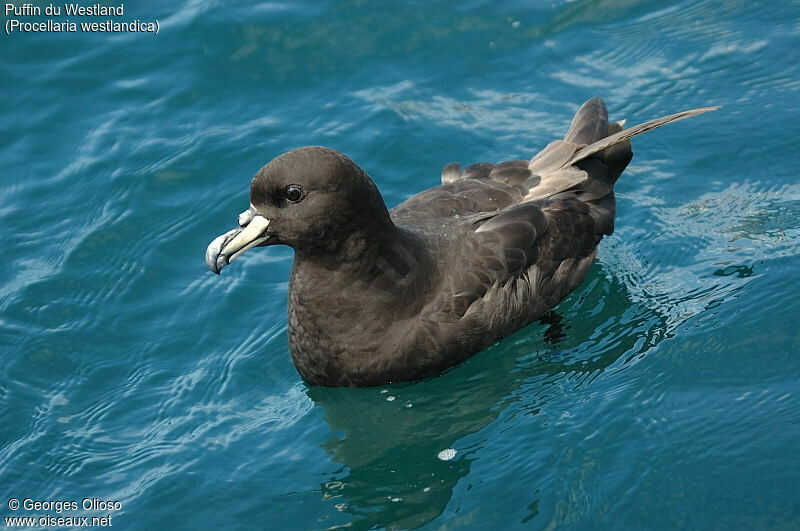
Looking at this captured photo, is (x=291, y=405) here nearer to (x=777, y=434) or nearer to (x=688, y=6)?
(x=777, y=434)

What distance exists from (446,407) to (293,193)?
1.69 meters

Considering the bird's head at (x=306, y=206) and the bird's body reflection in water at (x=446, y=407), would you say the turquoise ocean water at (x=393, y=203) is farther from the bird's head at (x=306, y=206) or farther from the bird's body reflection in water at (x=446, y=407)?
the bird's head at (x=306, y=206)

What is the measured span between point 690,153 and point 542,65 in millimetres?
1910

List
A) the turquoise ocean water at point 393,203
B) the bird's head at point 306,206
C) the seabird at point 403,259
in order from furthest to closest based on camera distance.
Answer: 1. the seabird at point 403,259
2. the bird's head at point 306,206
3. the turquoise ocean water at point 393,203

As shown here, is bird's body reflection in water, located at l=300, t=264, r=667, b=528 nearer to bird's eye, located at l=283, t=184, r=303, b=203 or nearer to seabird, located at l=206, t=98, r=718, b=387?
seabird, located at l=206, t=98, r=718, b=387

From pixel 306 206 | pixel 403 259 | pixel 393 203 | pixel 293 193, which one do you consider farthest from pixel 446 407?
pixel 393 203

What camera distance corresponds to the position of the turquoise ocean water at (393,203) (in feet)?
19.5

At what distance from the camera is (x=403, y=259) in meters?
6.66

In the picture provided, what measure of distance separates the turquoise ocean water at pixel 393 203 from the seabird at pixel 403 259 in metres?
0.29

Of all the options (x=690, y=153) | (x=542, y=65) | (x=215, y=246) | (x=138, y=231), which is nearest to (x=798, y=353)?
(x=690, y=153)

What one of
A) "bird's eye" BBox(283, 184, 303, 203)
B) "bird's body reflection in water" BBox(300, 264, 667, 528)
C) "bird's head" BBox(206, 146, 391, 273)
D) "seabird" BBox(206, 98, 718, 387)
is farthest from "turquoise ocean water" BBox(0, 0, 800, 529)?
"bird's eye" BBox(283, 184, 303, 203)

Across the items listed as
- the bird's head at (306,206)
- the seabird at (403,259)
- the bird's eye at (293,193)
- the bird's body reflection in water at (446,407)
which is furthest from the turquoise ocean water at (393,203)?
the bird's eye at (293,193)

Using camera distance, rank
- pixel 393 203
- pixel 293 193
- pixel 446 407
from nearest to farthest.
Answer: pixel 293 193 → pixel 446 407 → pixel 393 203

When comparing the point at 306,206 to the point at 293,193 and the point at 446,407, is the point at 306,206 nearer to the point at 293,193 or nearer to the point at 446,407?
the point at 293,193
